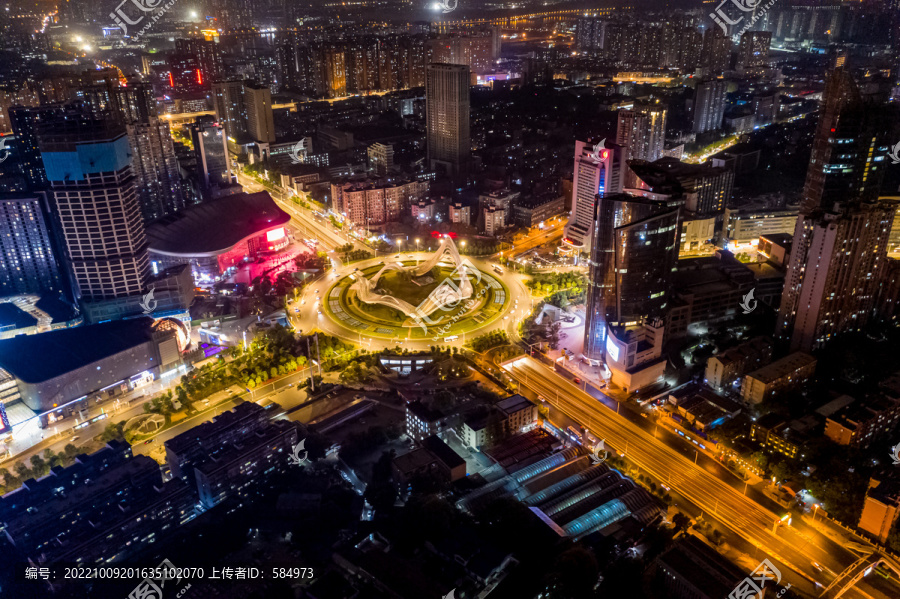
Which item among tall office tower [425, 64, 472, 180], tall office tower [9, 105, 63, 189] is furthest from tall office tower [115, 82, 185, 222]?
tall office tower [425, 64, 472, 180]

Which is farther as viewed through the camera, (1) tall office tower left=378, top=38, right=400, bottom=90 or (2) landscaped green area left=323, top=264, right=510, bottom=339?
(1) tall office tower left=378, top=38, right=400, bottom=90

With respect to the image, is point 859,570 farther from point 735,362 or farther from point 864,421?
point 735,362

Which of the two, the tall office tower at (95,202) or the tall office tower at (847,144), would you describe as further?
the tall office tower at (847,144)

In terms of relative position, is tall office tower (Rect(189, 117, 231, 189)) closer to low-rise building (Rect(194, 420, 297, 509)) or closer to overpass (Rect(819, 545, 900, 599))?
low-rise building (Rect(194, 420, 297, 509))

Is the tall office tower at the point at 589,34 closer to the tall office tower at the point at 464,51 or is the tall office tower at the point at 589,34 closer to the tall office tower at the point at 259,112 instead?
the tall office tower at the point at 464,51

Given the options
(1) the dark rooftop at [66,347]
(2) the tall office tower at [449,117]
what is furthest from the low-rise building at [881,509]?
(2) the tall office tower at [449,117]

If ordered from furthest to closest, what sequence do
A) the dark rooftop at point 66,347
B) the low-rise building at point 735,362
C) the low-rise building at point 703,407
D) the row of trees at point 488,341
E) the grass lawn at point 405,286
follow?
1. the grass lawn at point 405,286
2. the row of trees at point 488,341
3. the low-rise building at point 735,362
4. the dark rooftop at point 66,347
5. the low-rise building at point 703,407

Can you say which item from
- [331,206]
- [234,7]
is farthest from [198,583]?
[234,7]
